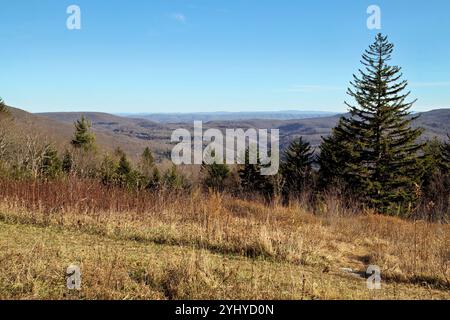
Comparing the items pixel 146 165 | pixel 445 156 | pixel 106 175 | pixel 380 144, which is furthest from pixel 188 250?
pixel 146 165

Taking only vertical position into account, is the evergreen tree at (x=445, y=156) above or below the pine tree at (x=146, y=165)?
above

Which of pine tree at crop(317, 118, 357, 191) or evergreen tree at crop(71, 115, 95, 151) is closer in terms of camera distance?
pine tree at crop(317, 118, 357, 191)

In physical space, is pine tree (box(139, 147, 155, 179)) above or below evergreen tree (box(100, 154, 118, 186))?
below

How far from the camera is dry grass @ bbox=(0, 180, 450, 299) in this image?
4820 mm

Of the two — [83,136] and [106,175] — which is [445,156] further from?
[83,136]

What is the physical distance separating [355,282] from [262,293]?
184cm

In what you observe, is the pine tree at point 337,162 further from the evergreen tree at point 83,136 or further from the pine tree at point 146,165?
the evergreen tree at point 83,136

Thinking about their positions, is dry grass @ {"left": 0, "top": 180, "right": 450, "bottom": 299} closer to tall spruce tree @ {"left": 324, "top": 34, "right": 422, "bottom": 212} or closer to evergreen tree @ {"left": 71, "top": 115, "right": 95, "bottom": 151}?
tall spruce tree @ {"left": 324, "top": 34, "right": 422, "bottom": 212}

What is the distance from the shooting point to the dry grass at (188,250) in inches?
190

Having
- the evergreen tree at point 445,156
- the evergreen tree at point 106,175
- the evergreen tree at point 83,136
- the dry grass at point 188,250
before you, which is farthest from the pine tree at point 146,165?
the evergreen tree at point 445,156

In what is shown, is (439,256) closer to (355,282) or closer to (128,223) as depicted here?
(355,282)

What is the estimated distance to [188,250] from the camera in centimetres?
696

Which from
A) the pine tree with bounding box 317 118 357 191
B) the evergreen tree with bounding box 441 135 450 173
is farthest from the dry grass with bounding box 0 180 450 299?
the evergreen tree with bounding box 441 135 450 173

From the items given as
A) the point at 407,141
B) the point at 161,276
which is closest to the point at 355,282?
the point at 161,276
